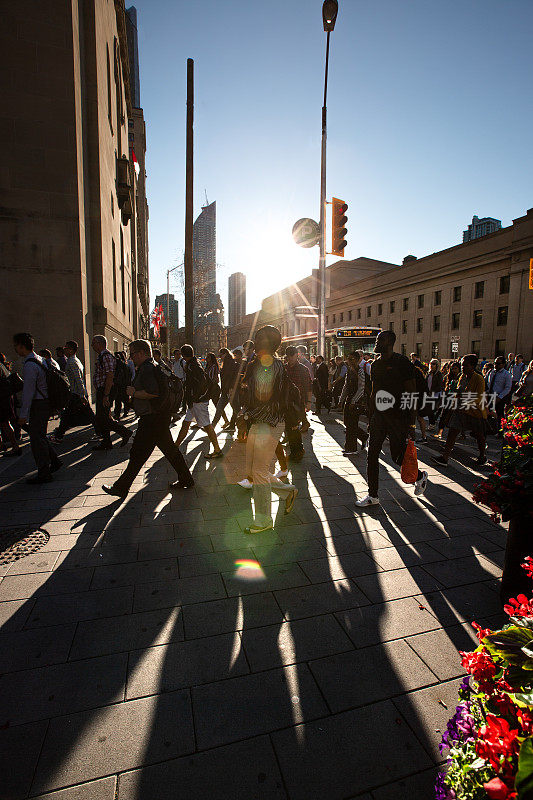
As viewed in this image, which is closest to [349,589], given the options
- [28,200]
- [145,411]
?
[145,411]

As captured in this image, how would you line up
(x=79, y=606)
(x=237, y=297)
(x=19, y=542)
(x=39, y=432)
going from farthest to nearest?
(x=237, y=297), (x=39, y=432), (x=19, y=542), (x=79, y=606)

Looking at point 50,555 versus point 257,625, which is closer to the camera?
point 257,625

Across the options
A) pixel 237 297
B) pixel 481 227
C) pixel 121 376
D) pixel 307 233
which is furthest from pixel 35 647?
pixel 481 227

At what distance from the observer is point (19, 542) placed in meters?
3.83

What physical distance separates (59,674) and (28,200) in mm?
12650

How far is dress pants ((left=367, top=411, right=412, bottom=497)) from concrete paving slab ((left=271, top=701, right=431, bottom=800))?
3008mm

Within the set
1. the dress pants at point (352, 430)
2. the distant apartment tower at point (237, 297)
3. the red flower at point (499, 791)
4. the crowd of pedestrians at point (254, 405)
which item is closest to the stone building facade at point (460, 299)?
the dress pants at point (352, 430)

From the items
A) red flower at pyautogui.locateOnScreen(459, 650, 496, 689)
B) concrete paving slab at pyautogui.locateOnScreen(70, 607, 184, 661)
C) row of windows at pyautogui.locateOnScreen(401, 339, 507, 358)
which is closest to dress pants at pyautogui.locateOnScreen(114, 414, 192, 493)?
concrete paving slab at pyautogui.locateOnScreen(70, 607, 184, 661)

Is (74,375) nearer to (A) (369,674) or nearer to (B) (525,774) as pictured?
(A) (369,674)

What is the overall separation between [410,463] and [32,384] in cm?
504

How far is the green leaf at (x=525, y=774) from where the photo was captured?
854 millimetres

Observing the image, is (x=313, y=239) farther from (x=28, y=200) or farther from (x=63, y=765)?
(x=63, y=765)

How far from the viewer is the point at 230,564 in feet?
11.5

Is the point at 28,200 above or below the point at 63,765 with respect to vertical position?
above
